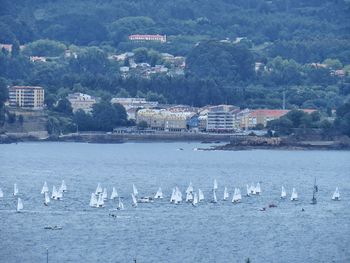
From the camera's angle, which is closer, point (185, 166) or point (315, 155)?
point (185, 166)

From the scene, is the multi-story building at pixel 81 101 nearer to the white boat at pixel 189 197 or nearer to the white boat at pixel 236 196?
the white boat at pixel 236 196

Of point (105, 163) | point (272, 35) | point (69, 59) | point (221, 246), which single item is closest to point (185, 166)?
point (105, 163)

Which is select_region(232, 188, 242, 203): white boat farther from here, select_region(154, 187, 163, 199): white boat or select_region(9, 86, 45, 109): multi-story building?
select_region(9, 86, 45, 109): multi-story building

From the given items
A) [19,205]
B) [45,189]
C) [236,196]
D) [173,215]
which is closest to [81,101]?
[45,189]

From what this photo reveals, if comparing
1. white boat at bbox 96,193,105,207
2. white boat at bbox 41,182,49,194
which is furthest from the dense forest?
white boat at bbox 96,193,105,207

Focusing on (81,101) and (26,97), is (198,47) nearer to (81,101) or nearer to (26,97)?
(81,101)

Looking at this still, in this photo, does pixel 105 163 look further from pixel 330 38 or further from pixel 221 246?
pixel 330 38
